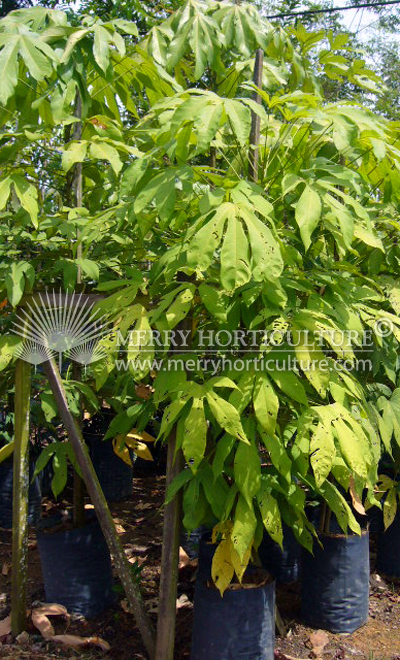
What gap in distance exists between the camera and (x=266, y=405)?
1.69 m

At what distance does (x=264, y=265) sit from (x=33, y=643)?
1712 mm

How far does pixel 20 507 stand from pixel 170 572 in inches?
25.4

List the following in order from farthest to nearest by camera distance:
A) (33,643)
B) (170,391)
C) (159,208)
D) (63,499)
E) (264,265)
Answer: (63,499) → (33,643) → (170,391) → (159,208) → (264,265)

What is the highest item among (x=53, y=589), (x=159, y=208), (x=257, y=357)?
(x=159, y=208)

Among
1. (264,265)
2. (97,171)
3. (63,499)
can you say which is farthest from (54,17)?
(63,499)

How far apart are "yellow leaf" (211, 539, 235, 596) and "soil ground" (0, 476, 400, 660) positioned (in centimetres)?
55

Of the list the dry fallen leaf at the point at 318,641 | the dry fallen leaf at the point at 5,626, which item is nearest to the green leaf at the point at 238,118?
the dry fallen leaf at the point at 318,641

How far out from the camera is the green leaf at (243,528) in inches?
68.9

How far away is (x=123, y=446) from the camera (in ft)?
9.07

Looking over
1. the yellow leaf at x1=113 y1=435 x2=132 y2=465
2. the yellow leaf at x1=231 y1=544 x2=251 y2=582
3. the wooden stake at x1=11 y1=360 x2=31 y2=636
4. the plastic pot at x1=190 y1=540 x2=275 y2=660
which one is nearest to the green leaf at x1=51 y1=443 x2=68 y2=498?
the wooden stake at x1=11 y1=360 x2=31 y2=636

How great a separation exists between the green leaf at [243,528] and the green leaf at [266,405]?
26 cm

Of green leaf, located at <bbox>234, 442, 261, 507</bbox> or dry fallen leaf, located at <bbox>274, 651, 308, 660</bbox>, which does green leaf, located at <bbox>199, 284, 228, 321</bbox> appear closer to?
green leaf, located at <bbox>234, 442, 261, 507</bbox>

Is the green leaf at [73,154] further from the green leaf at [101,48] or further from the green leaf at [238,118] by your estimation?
the green leaf at [238,118]

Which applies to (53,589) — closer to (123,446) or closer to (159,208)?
(123,446)
